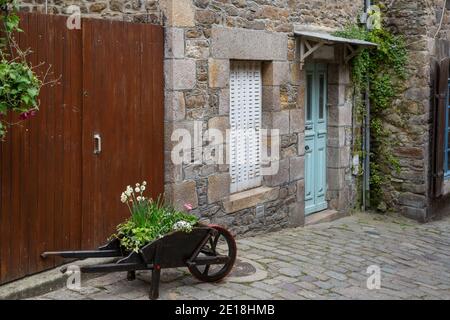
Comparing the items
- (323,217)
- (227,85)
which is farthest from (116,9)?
(323,217)

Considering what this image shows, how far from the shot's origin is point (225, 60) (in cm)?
650

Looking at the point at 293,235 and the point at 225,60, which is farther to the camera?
the point at 293,235

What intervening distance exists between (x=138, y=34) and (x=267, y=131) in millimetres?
2244

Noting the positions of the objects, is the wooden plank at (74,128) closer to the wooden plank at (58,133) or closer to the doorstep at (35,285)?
the wooden plank at (58,133)

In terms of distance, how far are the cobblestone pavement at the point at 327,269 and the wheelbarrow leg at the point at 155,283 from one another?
0.12 metres

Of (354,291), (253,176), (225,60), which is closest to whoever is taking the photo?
(354,291)

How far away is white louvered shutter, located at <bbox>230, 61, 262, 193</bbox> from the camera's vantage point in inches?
272

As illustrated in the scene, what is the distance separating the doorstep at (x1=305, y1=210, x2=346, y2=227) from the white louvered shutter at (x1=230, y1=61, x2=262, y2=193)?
3.80ft

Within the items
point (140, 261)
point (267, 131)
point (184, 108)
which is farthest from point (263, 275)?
point (267, 131)

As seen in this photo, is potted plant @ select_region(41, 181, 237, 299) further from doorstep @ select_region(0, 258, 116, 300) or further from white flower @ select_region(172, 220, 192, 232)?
doorstep @ select_region(0, 258, 116, 300)

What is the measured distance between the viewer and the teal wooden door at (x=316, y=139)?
8.32m

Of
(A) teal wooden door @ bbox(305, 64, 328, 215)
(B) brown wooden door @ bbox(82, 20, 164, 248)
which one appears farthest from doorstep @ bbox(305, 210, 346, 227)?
(B) brown wooden door @ bbox(82, 20, 164, 248)

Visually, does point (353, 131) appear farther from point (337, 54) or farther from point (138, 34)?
point (138, 34)
